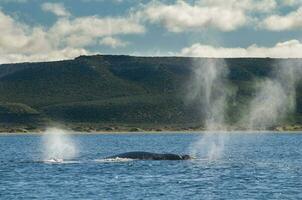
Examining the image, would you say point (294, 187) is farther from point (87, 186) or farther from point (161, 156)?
point (161, 156)

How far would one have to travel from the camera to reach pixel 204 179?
7325 centimetres

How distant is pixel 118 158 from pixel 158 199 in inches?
1551

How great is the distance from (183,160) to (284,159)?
16.0 m

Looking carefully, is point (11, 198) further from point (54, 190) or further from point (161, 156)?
point (161, 156)

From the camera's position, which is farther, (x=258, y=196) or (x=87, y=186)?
(x=87, y=186)

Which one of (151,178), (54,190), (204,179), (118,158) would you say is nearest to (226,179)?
(204,179)

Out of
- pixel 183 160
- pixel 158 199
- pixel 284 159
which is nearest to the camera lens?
pixel 158 199

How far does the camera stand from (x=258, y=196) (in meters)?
60.9

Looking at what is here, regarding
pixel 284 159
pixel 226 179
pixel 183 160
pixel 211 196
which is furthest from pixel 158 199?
pixel 284 159

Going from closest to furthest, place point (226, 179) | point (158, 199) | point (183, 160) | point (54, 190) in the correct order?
point (158, 199), point (54, 190), point (226, 179), point (183, 160)

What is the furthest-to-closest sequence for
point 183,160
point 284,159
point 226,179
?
point 284,159 → point 183,160 → point 226,179

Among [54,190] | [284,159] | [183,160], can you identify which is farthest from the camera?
[284,159]

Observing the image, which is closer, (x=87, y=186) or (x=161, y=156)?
(x=87, y=186)

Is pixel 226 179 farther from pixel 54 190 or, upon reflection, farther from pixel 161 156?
pixel 161 156
